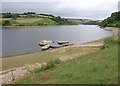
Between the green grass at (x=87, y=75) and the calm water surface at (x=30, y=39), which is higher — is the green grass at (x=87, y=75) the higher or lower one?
the higher one

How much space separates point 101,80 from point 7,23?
176m

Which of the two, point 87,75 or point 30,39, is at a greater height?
point 87,75

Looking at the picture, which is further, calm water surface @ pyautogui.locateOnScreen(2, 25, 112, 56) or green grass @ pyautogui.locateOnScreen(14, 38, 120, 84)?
calm water surface @ pyautogui.locateOnScreen(2, 25, 112, 56)

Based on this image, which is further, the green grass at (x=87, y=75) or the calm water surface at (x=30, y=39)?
the calm water surface at (x=30, y=39)

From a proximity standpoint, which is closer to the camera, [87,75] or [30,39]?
[87,75]

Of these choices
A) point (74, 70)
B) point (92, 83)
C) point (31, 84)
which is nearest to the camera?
point (92, 83)

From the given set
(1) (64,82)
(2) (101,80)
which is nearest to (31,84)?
(1) (64,82)

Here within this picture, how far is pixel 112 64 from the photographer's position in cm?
1533

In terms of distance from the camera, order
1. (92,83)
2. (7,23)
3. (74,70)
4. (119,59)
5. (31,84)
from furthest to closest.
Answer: (7,23)
(119,59)
(74,70)
(31,84)
(92,83)

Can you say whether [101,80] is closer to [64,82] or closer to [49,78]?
[64,82]

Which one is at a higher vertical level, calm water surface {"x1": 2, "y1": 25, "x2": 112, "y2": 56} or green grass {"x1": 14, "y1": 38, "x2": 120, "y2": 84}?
green grass {"x1": 14, "y1": 38, "x2": 120, "y2": 84}

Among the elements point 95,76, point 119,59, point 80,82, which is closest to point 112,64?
point 119,59

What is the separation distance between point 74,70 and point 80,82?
2.91 m

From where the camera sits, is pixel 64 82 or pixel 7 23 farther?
pixel 7 23
